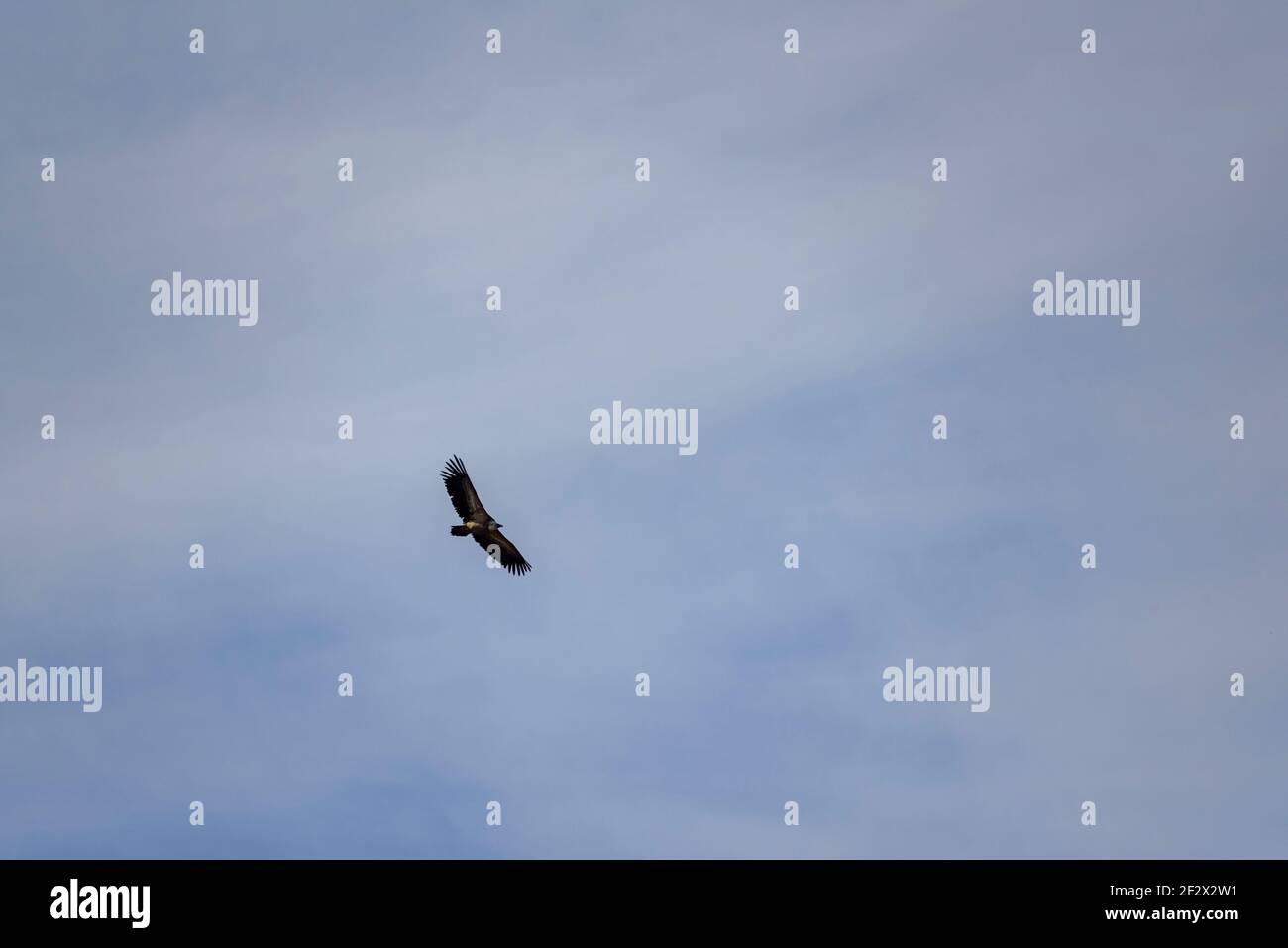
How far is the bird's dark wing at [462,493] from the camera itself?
229 feet

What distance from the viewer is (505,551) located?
7206 cm

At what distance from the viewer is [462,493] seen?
2753 inches

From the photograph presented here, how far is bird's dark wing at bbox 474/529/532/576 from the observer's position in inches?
2793

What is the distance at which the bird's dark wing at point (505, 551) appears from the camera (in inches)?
2793

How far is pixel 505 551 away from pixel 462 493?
3.05 m

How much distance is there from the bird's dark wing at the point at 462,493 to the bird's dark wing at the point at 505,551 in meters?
0.97

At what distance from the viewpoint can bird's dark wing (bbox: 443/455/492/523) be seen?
69938 mm

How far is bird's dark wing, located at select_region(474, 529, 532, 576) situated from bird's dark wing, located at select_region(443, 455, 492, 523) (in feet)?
3.18
